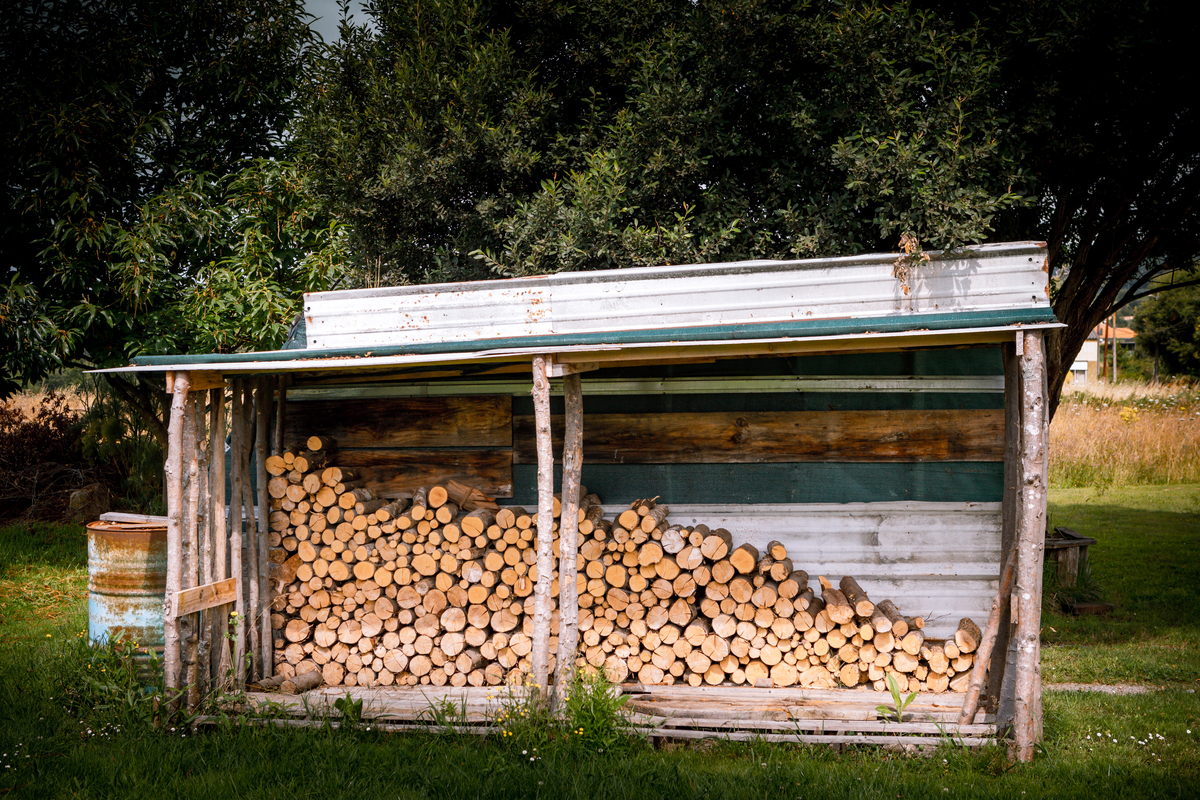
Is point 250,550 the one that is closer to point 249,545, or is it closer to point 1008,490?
point 249,545

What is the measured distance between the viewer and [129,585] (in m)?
4.92

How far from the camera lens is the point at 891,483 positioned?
5.42 meters

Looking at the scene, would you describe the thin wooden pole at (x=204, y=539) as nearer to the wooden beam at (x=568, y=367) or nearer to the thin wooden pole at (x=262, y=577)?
the thin wooden pole at (x=262, y=577)

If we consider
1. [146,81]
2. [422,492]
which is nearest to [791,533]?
[422,492]

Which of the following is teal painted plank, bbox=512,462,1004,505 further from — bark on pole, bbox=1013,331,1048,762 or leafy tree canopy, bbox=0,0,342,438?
leafy tree canopy, bbox=0,0,342,438

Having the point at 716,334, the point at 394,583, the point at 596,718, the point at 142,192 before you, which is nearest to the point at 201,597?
the point at 394,583

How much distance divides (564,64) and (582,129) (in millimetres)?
1042

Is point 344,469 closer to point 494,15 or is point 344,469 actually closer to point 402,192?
point 402,192

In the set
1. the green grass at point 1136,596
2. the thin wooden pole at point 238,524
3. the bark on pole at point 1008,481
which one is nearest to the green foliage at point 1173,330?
the green grass at point 1136,596

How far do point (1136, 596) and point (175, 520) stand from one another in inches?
351

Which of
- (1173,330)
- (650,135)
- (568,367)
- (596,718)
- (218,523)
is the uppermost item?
(1173,330)

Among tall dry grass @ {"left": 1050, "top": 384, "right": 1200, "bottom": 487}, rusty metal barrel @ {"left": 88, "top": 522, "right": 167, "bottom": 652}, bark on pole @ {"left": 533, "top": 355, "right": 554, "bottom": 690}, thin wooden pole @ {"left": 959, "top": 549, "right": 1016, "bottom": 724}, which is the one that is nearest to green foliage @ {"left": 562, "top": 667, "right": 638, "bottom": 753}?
bark on pole @ {"left": 533, "top": 355, "right": 554, "bottom": 690}

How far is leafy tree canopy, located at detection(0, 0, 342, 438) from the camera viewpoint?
8.54 m

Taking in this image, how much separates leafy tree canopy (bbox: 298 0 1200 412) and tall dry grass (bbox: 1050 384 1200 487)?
709cm
